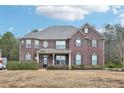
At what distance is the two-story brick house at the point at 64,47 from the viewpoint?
2936cm

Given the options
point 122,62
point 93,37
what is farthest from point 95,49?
point 122,62

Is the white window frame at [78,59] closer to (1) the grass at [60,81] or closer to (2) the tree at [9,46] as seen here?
(2) the tree at [9,46]

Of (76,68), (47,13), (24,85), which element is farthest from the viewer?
(47,13)

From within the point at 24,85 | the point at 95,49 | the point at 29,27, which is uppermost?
the point at 29,27

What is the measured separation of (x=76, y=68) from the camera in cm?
2617

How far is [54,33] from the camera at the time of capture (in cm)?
3038

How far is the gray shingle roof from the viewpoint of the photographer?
1185 inches

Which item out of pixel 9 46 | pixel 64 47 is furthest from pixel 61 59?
pixel 9 46

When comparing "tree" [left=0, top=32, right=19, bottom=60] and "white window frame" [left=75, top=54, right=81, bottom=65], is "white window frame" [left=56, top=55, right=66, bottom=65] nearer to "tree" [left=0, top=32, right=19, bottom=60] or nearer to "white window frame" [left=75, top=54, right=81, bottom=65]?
"white window frame" [left=75, top=54, right=81, bottom=65]

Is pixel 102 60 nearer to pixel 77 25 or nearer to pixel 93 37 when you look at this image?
pixel 93 37

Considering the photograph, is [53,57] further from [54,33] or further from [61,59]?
[54,33]

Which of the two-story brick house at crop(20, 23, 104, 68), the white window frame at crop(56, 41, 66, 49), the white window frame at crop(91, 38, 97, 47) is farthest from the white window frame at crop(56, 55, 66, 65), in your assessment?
the white window frame at crop(91, 38, 97, 47)

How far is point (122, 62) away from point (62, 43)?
5481 mm

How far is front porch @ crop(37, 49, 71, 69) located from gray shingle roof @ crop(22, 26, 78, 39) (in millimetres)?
1238
